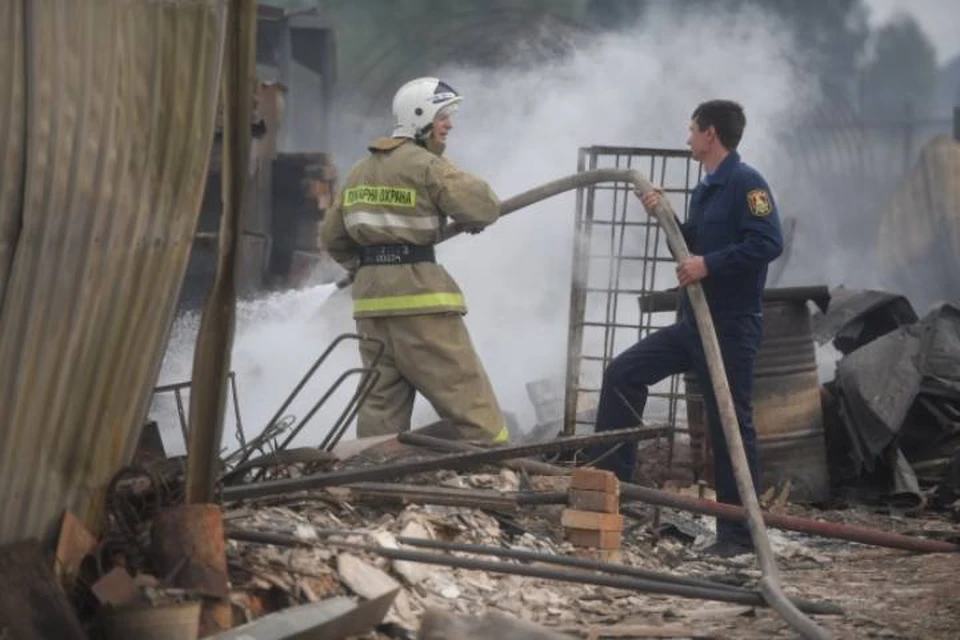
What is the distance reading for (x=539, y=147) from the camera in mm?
19234

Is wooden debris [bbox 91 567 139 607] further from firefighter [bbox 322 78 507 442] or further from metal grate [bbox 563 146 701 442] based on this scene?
metal grate [bbox 563 146 701 442]

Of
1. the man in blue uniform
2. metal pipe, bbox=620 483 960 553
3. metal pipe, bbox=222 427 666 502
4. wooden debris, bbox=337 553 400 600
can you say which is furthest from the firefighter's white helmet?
wooden debris, bbox=337 553 400 600

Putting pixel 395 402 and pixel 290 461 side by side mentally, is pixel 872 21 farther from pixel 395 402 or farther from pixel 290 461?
pixel 290 461

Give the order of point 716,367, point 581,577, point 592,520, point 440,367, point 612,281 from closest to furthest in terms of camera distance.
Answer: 1. point 581,577
2. point 592,520
3. point 716,367
4. point 440,367
5. point 612,281

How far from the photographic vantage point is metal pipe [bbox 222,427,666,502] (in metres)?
5.90

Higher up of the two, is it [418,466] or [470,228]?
[470,228]

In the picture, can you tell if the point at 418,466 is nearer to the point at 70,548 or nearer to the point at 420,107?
the point at 70,548

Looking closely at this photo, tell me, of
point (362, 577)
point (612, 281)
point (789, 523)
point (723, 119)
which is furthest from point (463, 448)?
point (612, 281)

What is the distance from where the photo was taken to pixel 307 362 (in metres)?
12.3

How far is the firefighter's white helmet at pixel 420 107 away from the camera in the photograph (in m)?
8.12

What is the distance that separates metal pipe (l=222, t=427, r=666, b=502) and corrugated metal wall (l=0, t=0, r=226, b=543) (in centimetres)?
95

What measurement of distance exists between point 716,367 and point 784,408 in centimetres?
183

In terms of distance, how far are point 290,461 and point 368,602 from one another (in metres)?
1.64

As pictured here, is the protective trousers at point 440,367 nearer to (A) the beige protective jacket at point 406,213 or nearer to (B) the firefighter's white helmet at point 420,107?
(A) the beige protective jacket at point 406,213
